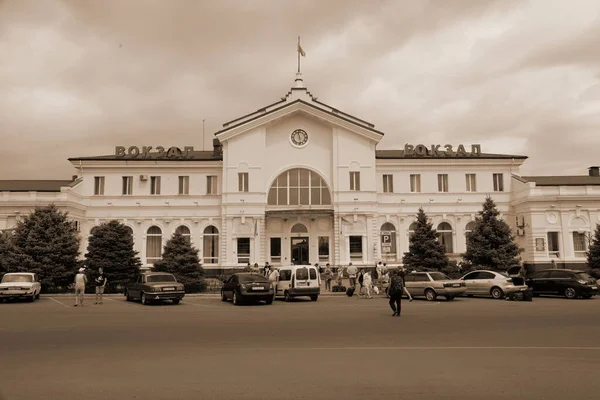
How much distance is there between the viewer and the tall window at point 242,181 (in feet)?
138

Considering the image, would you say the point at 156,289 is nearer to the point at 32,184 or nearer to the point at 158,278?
the point at 158,278

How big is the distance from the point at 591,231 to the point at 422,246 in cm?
1786

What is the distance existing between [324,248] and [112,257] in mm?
18078

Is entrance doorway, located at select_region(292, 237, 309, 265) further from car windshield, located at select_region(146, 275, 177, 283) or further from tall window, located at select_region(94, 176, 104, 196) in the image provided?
car windshield, located at select_region(146, 275, 177, 283)

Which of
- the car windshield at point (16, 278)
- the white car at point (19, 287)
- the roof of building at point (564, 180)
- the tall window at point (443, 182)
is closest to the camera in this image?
the white car at point (19, 287)

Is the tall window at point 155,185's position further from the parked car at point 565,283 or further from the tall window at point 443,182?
the parked car at point 565,283

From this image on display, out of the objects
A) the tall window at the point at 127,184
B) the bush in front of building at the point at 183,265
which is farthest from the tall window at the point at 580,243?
the tall window at the point at 127,184

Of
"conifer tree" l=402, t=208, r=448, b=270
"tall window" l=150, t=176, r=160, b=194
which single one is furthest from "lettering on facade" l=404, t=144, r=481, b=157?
"tall window" l=150, t=176, r=160, b=194

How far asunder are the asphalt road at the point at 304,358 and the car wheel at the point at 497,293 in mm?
8738

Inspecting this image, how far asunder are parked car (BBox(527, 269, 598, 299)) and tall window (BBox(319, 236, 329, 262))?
18.5m

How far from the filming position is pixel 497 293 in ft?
83.4

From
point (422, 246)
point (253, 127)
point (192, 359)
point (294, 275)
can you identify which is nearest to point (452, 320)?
point (192, 359)

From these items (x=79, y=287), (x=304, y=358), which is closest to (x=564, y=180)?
(x=79, y=287)

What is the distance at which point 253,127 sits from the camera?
4231cm
